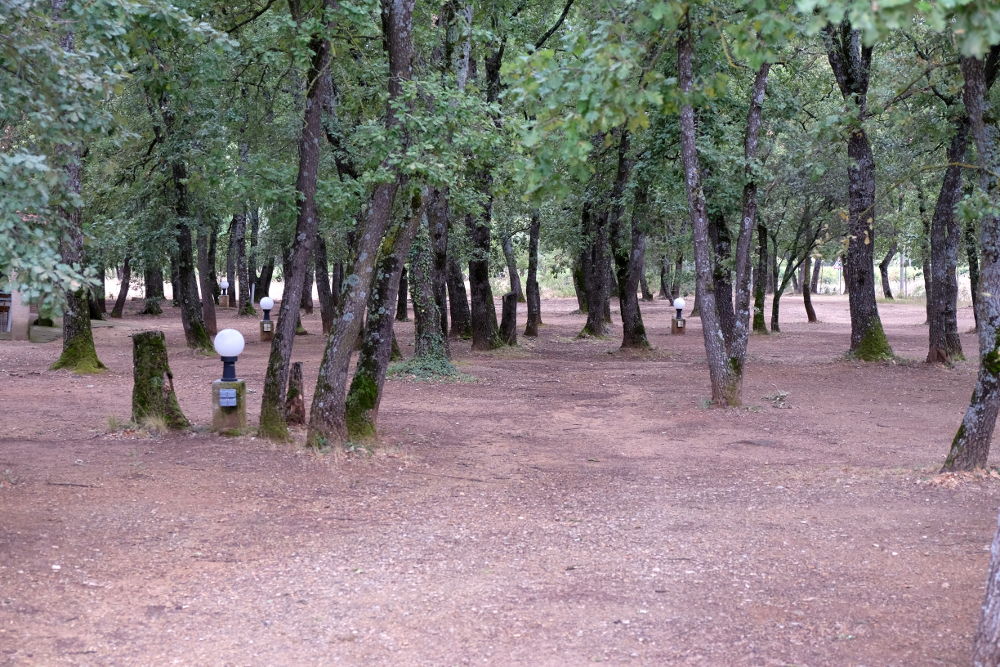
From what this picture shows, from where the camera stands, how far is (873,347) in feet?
57.9

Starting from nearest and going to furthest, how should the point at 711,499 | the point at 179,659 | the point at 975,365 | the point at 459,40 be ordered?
1. the point at 179,659
2. the point at 711,499
3. the point at 459,40
4. the point at 975,365

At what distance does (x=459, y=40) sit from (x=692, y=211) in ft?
13.4

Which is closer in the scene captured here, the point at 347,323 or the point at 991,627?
the point at 991,627

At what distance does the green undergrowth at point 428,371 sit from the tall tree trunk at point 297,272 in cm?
592

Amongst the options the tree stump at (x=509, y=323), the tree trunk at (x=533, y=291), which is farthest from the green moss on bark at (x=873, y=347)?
the tree trunk at (x=533, y=291)

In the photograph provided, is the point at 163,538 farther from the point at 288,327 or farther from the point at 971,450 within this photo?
the point at 971,450

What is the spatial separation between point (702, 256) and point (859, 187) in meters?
6.60

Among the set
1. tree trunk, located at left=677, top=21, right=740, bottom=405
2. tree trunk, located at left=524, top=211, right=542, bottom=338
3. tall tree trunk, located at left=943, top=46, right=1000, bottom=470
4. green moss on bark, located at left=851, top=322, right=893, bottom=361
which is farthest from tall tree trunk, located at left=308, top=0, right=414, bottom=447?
tree trunk, located at left=524, top=211, right=542, bottom=338

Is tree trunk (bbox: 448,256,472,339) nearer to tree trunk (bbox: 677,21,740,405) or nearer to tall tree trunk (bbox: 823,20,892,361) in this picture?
tall tree trunk (bbox: 823,20,892,361)

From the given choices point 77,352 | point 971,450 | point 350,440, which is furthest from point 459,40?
point 971,450

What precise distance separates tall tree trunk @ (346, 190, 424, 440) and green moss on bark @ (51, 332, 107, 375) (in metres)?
6.98

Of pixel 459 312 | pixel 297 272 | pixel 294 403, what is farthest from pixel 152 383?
pixel 459 312

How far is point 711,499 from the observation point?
24.7 feet

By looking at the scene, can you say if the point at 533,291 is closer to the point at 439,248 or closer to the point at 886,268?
the point at 439,248
